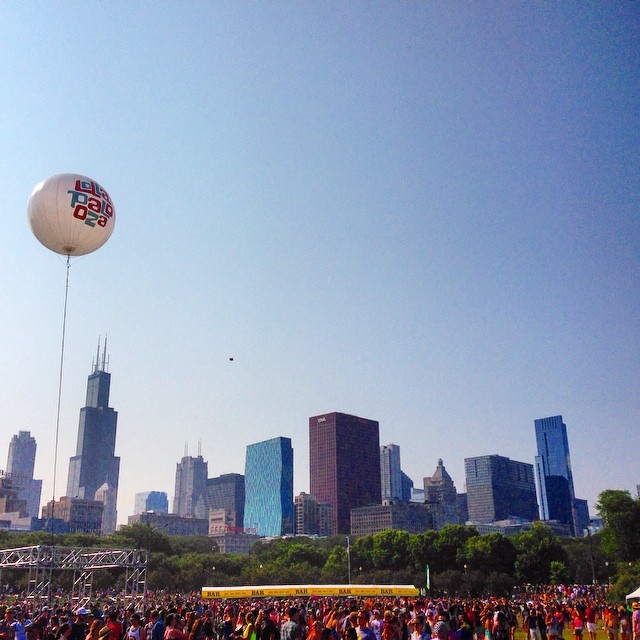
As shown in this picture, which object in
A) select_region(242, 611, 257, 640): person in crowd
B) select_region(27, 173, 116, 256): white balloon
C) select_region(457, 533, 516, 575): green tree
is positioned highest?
select_region(27, 173, 116, 256): white balloon

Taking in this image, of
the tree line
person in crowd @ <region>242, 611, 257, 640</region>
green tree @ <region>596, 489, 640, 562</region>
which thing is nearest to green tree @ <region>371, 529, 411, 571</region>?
the tree line

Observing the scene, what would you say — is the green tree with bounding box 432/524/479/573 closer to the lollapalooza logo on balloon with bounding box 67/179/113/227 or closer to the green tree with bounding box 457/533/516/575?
the green tree with bounding box 457/533/516/575

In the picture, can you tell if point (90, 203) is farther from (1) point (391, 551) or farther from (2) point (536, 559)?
(1) point (391, 551)

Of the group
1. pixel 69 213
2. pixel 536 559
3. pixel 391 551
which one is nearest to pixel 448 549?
pixel 391 551

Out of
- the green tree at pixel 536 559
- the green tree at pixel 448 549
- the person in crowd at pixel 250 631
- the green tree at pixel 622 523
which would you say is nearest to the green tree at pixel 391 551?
the green tree at pixel 448 549

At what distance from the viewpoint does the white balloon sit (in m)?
22.6

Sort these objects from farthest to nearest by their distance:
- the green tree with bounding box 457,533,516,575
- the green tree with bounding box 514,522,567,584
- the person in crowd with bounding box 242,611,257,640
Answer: the green tree with bounding box 457,533,516,575, the green tree with bounding box 514,522,567,584, the person in crowd with bounding box 242,611,257,640

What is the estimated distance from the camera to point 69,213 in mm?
22641

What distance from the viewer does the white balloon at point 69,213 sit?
22609 millimetres

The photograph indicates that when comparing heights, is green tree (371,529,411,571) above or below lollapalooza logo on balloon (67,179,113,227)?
below

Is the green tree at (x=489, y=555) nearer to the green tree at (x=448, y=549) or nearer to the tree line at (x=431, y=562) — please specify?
the tree line at (x=431, y=562)

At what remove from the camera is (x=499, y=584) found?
3361 inches

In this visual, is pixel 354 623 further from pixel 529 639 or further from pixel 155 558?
pixel 155 558

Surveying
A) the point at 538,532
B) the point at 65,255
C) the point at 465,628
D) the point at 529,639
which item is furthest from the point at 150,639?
the point at 538,532
